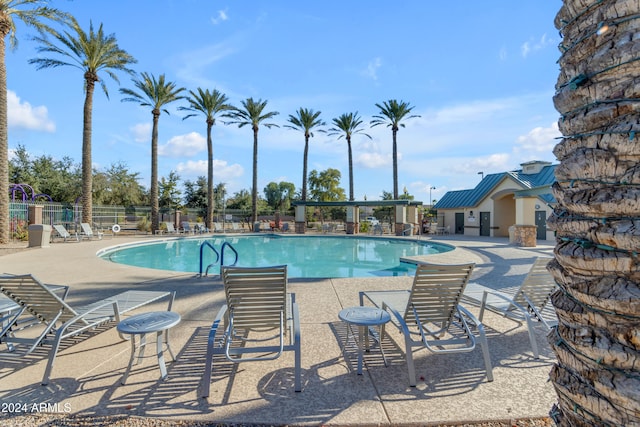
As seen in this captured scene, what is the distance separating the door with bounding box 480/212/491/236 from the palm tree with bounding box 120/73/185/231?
2204 centimetres

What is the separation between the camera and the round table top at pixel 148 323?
2.95 metres

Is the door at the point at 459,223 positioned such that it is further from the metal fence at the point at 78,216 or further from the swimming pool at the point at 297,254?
the metal fence at the point at 78,216

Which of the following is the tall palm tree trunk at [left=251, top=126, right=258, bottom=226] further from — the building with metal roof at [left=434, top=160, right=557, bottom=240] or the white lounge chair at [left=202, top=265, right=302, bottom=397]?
the white lounge chair at [left=202, top=265, right=302, bottom=397]

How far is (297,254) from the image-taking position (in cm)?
1538

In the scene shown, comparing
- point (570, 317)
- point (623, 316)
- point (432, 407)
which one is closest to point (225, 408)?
point (432, 407)

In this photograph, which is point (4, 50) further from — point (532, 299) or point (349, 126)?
point (349, 126)

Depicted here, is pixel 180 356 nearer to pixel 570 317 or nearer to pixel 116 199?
pixel 570 317

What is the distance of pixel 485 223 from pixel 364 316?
21993 millimetres

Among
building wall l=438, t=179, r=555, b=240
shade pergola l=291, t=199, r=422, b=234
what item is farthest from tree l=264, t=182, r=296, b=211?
building wall l=438, t=179, r=555, b=240

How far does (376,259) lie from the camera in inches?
550

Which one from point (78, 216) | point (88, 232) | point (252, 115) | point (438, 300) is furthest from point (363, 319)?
point (252, 115)

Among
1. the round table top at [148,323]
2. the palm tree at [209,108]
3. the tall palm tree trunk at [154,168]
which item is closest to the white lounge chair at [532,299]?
the round table top at [148,323]

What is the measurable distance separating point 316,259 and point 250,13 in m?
9.19

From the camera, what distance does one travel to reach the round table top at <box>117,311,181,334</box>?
295 centimetres
